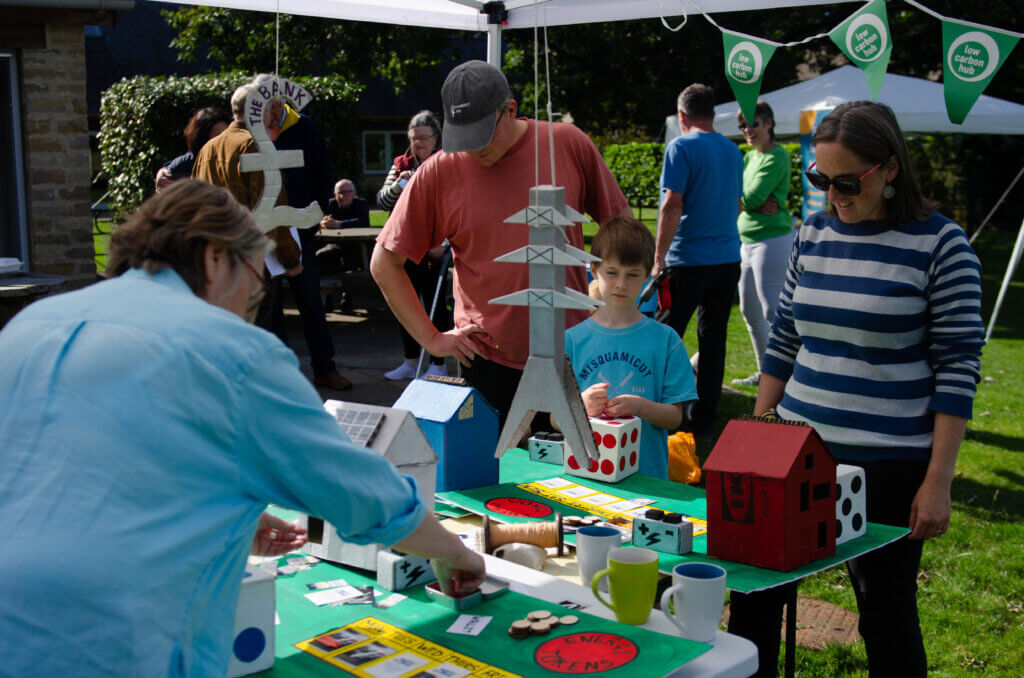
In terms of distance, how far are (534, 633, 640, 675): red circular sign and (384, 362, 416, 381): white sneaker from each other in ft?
17.6

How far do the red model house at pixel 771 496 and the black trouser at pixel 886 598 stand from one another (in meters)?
0.32

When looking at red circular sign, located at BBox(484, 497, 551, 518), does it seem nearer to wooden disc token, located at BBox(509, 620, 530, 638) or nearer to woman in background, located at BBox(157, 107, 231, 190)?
wooden disc token, located at BBox(509, 620, 530, 638)

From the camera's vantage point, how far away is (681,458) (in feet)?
9.89

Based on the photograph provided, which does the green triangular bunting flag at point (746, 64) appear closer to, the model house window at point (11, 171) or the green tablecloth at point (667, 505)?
the green tablecloth at point (667, 505)

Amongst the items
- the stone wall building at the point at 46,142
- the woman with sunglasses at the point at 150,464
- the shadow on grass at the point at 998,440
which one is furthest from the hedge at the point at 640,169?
the woman with sunglasses at the point at 150,464

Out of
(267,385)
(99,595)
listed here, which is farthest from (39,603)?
(267,385)

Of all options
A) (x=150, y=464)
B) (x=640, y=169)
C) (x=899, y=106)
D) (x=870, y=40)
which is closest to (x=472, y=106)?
(x=150, y=464)

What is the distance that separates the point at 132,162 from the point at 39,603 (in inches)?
409

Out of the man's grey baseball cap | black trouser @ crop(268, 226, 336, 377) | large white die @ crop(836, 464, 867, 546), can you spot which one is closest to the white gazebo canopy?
black trouser @ crop(268, 226, 336, 377)

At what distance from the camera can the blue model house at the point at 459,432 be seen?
247cm

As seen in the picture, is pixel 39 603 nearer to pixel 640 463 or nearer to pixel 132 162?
pixel 640 463

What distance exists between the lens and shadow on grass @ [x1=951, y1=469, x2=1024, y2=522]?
4.66 m

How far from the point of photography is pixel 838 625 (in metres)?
3.53

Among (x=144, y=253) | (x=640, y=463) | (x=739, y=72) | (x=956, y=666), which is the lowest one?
(x=956, y=666)
